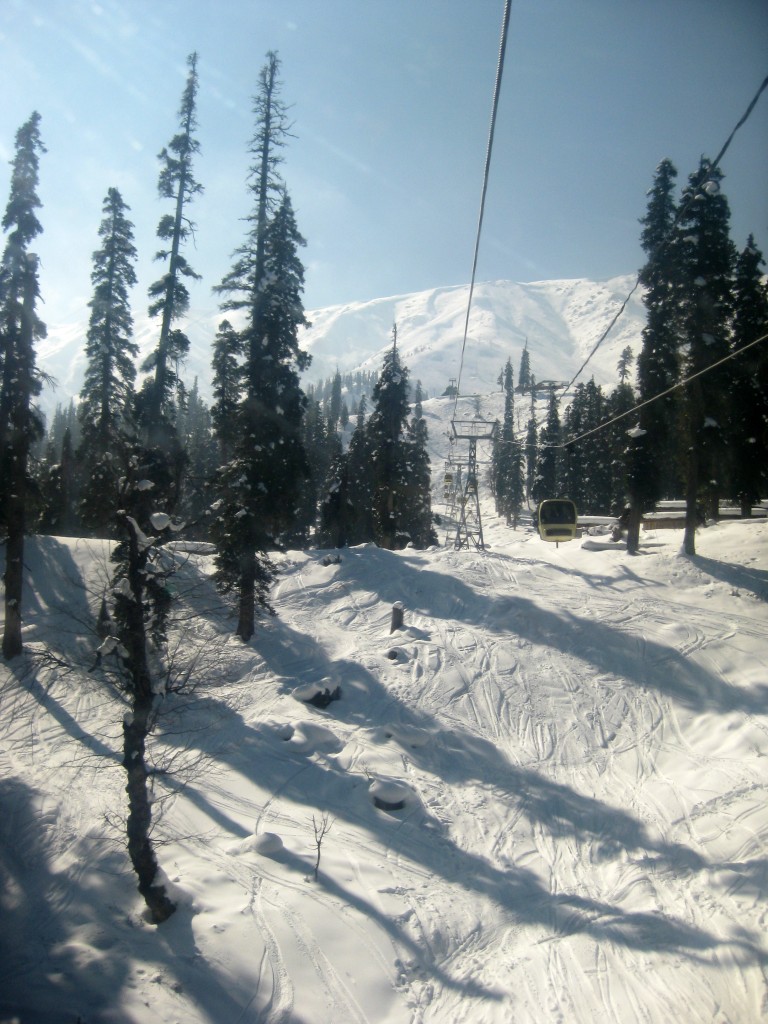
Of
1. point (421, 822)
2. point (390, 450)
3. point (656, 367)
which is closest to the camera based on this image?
point (421, 822)

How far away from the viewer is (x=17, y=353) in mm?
18438

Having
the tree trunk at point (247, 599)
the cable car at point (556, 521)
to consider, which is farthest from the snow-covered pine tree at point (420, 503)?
the tree trunk at point (247, 599)

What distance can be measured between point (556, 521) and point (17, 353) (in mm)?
24719

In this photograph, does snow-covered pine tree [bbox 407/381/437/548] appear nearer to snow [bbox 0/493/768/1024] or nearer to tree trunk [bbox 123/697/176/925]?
snow [bbox 0/493/768/1024]

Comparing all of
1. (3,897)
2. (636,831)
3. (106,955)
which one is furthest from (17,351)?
(636,831)

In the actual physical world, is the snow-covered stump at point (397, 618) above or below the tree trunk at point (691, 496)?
below

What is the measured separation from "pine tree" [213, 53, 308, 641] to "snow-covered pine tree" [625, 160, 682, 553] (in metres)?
15.6

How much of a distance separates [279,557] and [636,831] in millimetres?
21722

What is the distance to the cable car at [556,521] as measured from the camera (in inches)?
1200

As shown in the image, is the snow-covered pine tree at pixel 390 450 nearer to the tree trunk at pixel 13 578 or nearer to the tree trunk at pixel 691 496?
the tree trunk at pixel 691 496

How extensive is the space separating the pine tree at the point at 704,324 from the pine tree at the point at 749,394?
9790 mm

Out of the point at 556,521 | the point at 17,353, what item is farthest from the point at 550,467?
the point at 17,353

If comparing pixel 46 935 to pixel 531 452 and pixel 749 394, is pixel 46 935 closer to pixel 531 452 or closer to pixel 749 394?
pixel 749 394

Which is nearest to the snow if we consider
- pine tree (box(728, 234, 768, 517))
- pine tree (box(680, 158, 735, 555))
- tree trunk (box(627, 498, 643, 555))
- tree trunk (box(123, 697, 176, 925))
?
tree trunk (box(123, 697, 176, 925))
